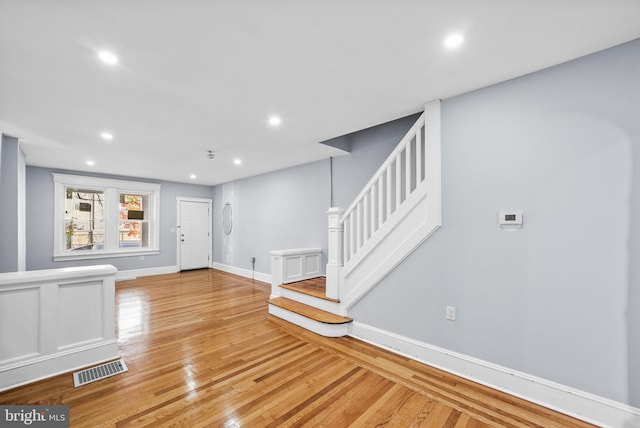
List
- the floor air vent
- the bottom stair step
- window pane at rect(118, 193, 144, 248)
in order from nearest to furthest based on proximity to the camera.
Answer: the floor air vent → the bottom stair step → window pane at rect(118, 193, 144, 248)

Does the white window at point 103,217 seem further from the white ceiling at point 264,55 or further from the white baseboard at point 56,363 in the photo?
the white baseboard at point 56,363

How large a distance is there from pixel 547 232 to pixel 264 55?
2.48 meters

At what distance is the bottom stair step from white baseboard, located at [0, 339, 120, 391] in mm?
1841

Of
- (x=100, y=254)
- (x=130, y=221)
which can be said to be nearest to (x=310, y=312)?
(x=100, y=254)

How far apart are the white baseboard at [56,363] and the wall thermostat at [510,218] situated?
12.5 ft

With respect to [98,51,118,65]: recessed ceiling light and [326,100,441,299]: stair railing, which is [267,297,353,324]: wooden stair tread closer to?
[326,100,441,299]: stair railing

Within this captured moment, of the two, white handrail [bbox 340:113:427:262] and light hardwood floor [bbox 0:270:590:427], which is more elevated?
white handrail [bbox 340:113:427:262]

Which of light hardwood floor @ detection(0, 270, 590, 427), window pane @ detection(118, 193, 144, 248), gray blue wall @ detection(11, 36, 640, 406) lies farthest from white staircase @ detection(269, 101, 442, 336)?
window pane @ detection(118, 193, 144, 248)

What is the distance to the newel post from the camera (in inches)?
132

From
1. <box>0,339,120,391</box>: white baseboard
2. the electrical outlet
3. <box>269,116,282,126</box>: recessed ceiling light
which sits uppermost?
<box>269,116,282,126</box>: recessed ceiling light

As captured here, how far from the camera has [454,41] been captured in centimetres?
174

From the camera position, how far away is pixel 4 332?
218cm

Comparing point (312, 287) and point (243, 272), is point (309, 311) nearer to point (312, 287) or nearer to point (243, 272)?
point (312, 287)

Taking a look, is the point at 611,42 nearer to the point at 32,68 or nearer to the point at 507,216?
the point at 507,216
